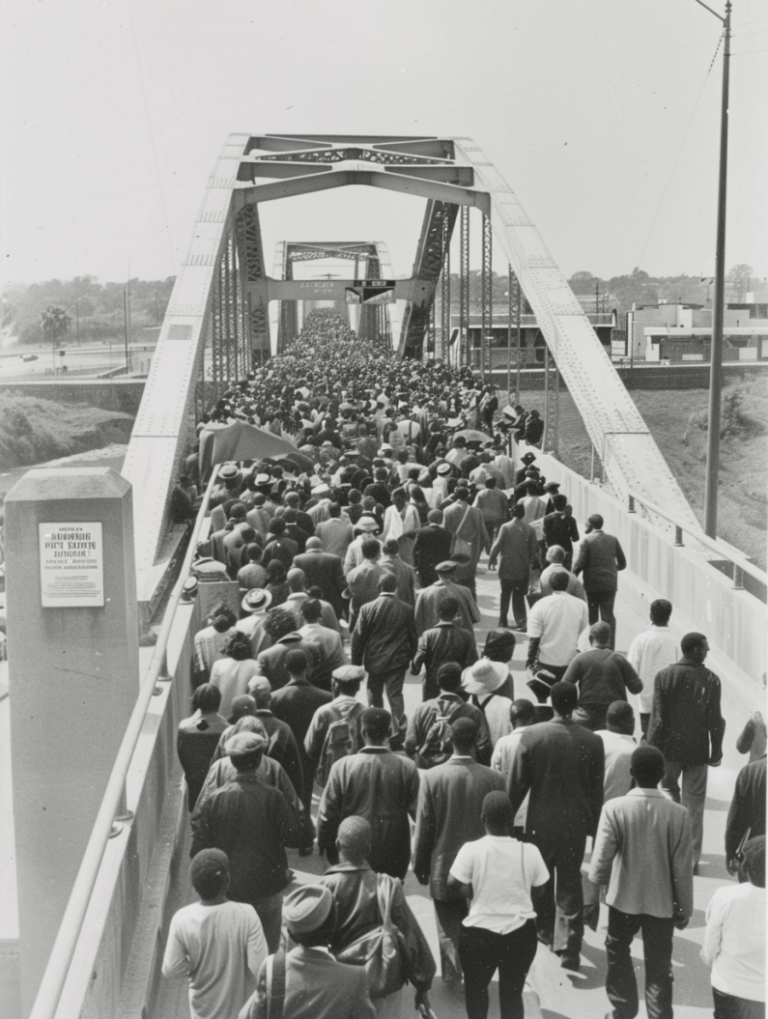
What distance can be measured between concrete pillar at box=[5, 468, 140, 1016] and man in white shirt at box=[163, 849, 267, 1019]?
6.59 ft

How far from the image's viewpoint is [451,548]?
36.0ft

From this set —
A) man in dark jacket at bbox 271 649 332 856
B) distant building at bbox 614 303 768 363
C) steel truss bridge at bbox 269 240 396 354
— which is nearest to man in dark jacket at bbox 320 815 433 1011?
man in dark jacket at bbox 271 649 332 856

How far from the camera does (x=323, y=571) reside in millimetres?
9297

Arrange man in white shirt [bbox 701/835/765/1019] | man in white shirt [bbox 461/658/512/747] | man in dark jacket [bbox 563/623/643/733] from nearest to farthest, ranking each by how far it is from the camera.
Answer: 1. man in white shirt [bbox 701/835/765/1019]
2. man in white shirt [bbox 461/658/512/747]
3. man in dark jacket [bbox 563/623/643/733]

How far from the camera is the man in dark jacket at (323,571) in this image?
9289 millimetres

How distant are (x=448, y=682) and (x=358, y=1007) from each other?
2307 millimetres

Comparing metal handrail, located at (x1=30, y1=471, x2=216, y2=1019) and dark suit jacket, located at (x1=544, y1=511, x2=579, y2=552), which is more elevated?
dark suit jacket, located at (x1=544, y1=511, x2=579, y2=552)

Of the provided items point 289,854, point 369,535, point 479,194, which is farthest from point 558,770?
point 479,194

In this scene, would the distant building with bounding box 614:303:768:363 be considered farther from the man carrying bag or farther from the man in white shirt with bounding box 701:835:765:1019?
the man carrying bag

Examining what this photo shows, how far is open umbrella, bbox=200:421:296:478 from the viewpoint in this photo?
47.5 ft

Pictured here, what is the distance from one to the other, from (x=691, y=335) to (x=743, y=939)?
8823 centimetres

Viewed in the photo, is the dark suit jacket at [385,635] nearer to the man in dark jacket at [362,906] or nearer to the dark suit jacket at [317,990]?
the man in dark jacket at [362,906]

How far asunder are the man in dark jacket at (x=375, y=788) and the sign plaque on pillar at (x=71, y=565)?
1.61 m

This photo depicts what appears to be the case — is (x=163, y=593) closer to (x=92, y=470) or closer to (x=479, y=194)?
(x=92, y=470)
